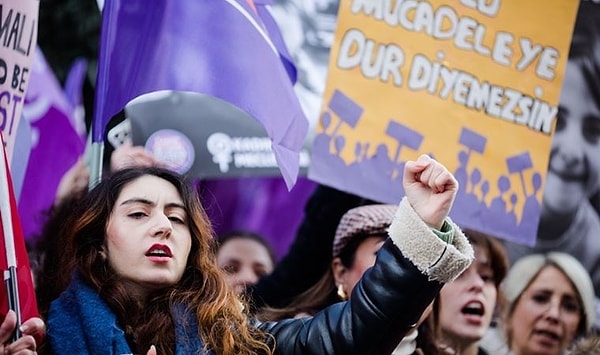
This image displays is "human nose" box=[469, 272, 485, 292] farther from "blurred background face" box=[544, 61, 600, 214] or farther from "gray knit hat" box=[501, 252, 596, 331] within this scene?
"blurred background face" box=[544, 61, 600, 214]

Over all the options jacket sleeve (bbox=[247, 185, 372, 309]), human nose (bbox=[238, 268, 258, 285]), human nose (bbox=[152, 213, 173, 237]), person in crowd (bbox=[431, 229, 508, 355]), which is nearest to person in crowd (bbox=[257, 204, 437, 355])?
person in crowd (bbox=[431, 229, 508, 355])

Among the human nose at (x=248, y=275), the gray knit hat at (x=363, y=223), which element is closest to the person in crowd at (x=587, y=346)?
the gray knit hat at (x=363, y=223)

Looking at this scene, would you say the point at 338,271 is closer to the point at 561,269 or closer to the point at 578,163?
the point at 561,269

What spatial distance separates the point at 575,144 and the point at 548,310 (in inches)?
30.7

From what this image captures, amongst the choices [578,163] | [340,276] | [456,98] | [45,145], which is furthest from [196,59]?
[45,145]

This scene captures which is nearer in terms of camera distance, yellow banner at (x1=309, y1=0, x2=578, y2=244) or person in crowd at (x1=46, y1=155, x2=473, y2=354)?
person in crowd at (x1=46, y1=155, x2=473, y2=354)

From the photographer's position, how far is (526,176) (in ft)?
18.4

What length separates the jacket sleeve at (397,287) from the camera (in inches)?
140

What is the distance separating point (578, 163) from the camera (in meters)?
6.36

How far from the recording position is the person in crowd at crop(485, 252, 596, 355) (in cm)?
609

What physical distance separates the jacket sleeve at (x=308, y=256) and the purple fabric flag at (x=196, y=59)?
3.20 ft

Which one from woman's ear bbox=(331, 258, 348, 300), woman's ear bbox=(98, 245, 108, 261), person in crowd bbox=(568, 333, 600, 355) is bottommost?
person in crowd bbox=(568, 333, 600, 355)

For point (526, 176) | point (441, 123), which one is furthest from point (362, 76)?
point (526, 176)

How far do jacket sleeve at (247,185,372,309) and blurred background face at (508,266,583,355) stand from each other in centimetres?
94
